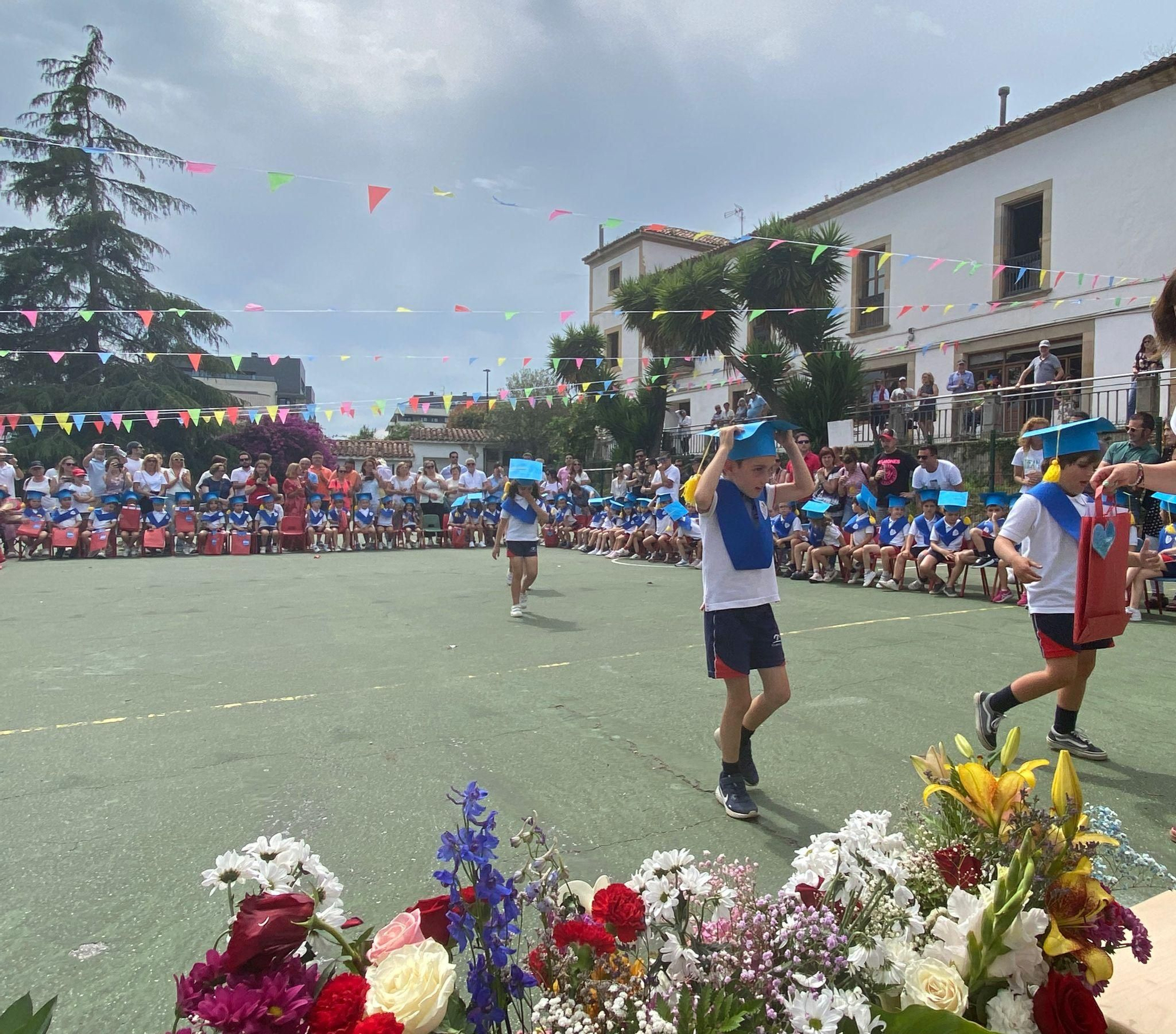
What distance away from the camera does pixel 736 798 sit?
350 centimetres

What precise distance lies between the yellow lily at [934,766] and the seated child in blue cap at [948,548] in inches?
359

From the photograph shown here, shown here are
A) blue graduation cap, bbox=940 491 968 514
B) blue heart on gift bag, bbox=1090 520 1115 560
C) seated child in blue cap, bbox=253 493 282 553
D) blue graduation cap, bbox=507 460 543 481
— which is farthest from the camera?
seated child in blue cap, bbox=253 493 282 553

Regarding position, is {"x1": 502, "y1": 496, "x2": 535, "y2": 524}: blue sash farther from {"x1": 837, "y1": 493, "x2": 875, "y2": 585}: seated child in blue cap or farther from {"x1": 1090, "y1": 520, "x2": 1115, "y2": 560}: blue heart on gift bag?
{"x1": 1090, "y1": 520, "x2": 1115, "y2": 560}: blue heart on gift bag

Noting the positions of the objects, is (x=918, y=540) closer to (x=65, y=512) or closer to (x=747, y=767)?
(x=747, y=767)

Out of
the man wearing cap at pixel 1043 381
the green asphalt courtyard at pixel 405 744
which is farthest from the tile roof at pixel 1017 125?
the green asphalt courtyard at pixel 405 744

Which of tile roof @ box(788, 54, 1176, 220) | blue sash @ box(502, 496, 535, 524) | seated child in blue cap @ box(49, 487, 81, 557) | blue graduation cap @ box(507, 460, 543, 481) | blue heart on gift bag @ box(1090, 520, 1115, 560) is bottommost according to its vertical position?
seated child in blue cap @ box(49, 487, 81, 557)

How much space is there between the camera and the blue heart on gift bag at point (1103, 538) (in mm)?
3906

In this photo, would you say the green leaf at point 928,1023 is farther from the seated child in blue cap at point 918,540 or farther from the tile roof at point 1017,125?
the tile roof at point 1017,125

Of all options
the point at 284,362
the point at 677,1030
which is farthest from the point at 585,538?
the point at 284,362

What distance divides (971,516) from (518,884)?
50.2 ft

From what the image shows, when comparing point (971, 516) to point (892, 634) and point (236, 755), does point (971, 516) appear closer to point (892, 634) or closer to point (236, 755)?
point (892, 634)

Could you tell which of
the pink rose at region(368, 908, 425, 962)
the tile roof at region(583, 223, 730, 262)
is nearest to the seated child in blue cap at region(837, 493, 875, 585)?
the pink rose at region(368, 908, 425, 962)

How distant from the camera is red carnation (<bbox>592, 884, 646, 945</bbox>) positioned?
144cm

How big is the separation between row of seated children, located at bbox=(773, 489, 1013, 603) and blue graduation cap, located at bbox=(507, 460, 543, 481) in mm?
4902
